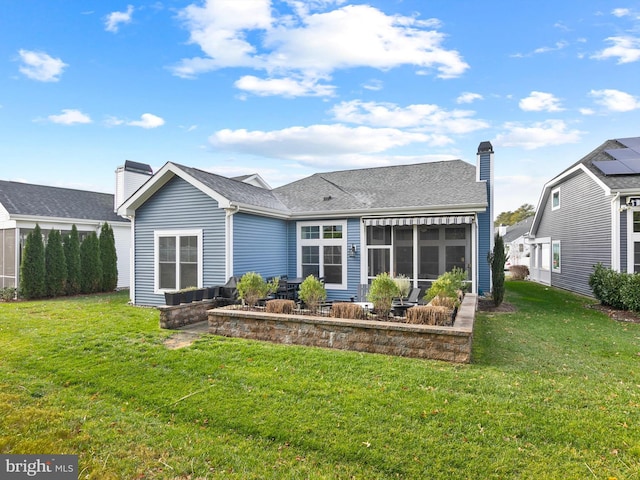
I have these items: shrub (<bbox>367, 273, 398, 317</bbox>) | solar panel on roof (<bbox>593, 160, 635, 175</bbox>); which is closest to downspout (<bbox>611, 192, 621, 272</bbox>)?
solar panel on roof (<bbox>593, 160, 635, 175</bbox>)

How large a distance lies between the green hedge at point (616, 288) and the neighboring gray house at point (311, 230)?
378cm

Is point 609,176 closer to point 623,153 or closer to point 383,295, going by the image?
point 623,153

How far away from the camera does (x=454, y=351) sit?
20.6 ft

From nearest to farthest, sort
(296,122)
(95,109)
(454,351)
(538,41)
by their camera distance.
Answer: (454,351) → (538,41) → (95,109) → (296,122)

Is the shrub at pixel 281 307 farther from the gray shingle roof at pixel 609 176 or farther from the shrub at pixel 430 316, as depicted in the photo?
the gray shingle roof at pixel 609 176

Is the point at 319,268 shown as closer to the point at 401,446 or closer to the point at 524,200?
the point at 401,446

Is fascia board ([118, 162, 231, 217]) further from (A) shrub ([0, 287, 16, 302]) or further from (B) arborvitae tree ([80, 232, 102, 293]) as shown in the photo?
(A) shrub ([0, 287, 16, 302])

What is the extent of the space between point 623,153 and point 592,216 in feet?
10.4

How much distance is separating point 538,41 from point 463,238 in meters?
7.43

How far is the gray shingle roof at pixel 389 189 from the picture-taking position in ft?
44.0

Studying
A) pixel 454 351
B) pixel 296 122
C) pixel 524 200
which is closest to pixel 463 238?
pixel 454 351

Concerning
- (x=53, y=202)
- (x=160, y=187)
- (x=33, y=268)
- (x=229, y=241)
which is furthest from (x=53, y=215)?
(x=229, y=241)

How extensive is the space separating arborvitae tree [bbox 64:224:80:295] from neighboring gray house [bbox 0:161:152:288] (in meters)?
0.95

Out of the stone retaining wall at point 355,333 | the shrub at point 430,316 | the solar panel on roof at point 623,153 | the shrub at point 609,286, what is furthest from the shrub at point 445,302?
the solar panel on roof at point 623,153
